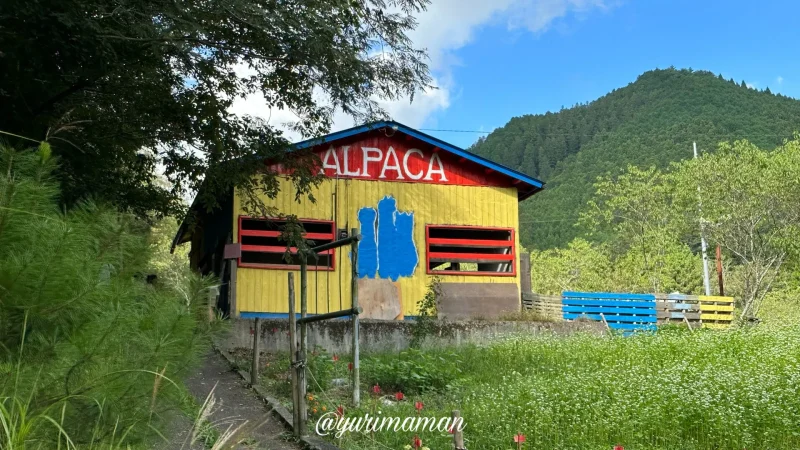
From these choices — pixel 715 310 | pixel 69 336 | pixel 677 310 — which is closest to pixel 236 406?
pixel 69 336

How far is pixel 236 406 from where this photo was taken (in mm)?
8938

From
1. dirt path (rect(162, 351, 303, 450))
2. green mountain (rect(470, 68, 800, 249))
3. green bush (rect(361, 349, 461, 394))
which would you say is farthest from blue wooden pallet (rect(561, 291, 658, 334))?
green mountain (rect(470, 68, 800, 249))

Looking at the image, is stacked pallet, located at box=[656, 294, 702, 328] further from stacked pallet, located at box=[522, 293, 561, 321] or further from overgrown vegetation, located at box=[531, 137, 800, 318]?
overgrown vegetation, located at box=[531, 137, 800, 318]

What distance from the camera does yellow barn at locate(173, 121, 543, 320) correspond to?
16562mm

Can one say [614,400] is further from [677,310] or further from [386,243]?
[677,310]

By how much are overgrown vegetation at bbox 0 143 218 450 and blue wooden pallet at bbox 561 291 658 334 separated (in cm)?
1631

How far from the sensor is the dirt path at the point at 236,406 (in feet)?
23.4

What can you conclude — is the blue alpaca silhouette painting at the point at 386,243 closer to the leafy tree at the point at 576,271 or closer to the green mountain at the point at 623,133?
the leafy tree at the point at 576,271

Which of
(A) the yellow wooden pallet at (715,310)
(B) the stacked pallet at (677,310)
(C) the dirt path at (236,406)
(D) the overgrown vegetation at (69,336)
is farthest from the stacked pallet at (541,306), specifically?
(D) the overgrown vegetation at (69,336)

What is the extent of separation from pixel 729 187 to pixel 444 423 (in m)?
25.5

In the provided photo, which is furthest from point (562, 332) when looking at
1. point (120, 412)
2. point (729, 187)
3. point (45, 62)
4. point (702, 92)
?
point (702, 92)

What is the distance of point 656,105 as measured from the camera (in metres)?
94.8

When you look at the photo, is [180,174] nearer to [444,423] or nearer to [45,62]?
[45,62]

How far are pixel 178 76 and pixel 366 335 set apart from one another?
593cm
